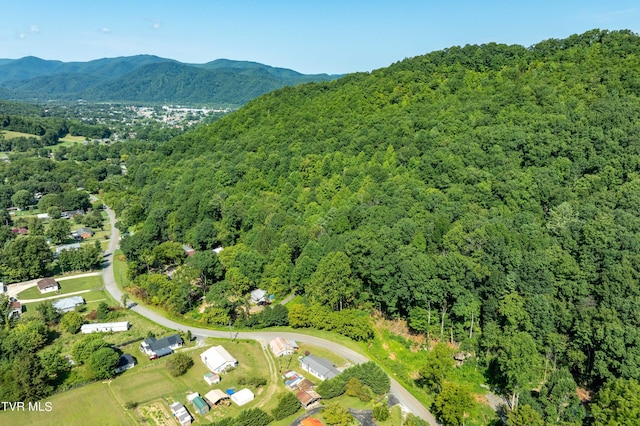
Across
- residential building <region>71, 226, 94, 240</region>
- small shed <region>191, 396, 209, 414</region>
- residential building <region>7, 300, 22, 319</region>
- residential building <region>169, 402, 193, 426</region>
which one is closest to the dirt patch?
residential building <region>169, 402, 193, 426</region>

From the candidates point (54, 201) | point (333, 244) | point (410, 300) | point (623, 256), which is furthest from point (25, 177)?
point (623, 256)

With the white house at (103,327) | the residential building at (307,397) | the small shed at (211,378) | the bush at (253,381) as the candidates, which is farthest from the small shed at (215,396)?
the white house at (103,327)

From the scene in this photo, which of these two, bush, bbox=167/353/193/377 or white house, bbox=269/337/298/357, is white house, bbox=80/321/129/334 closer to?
bush, bbox=167/353/193/377

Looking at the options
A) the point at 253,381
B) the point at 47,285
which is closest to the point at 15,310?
the point at 47,285

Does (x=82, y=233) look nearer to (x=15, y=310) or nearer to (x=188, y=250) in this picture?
(x=188, y=250)

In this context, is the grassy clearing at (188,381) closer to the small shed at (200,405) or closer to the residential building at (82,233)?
the small shed at (200,405)

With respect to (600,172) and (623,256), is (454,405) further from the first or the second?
(600,172)
